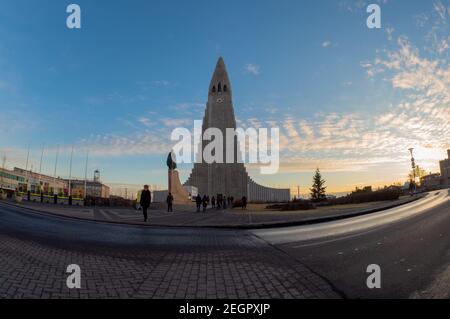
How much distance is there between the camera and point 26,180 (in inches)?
3371

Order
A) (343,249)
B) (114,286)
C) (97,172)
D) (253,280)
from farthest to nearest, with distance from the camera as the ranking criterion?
(97,172), (343,249), (253,280), (114,286)

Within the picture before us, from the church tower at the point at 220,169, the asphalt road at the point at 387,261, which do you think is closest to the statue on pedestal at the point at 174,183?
the asphalt road at the point at 387,261

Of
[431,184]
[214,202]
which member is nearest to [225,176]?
[214,202]

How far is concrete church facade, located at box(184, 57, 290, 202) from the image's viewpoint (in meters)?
70.9

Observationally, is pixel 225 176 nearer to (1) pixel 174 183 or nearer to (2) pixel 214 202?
(2) pixel 214 202

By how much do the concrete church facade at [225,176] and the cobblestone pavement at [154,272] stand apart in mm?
63362

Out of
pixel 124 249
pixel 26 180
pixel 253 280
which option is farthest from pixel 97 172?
pixel 253 280

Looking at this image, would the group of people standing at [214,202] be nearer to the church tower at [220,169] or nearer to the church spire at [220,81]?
the church tower at [220,169]

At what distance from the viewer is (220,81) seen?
80.8 meters

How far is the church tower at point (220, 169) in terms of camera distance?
233 ft
